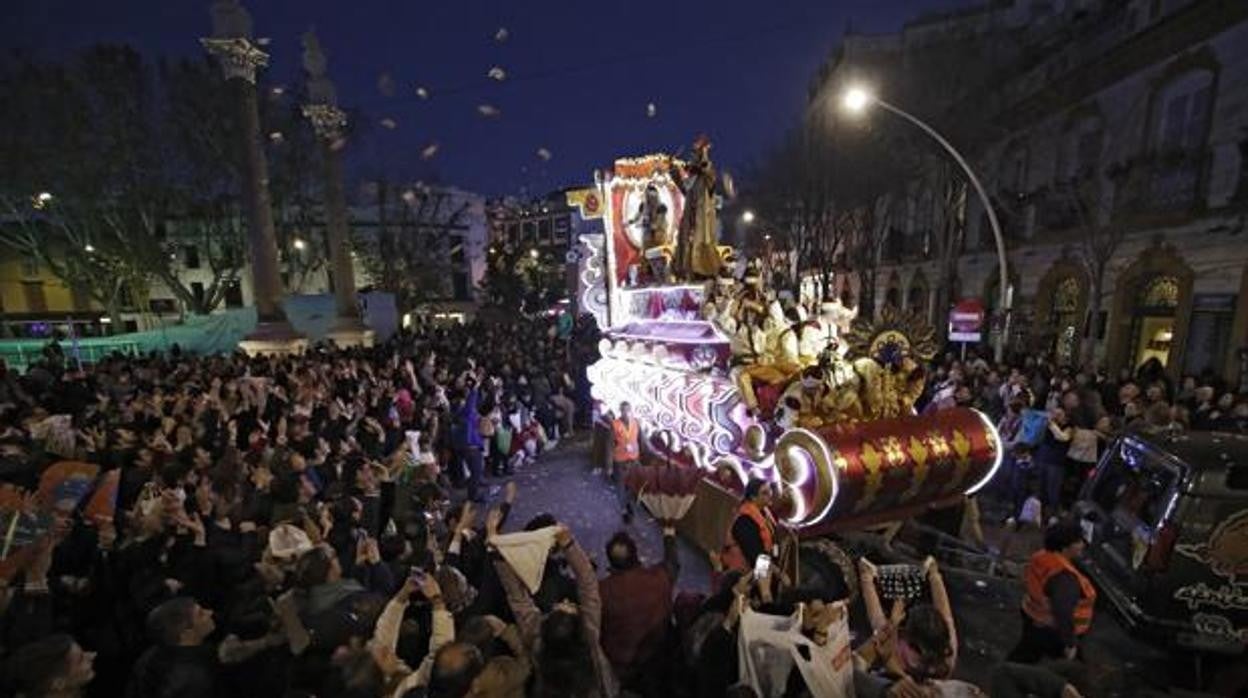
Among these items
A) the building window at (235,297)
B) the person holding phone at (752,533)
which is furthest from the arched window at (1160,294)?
the building window at (235,297)

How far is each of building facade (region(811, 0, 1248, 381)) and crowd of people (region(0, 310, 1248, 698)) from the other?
6.43 meters

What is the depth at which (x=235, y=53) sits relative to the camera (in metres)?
14.5

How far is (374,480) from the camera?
597cm

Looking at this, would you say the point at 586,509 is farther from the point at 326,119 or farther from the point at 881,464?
the point at 326,119

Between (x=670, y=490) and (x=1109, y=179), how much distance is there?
614 inches

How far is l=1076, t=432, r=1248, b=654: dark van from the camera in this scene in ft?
14.8

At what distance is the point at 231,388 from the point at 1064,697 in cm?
1166

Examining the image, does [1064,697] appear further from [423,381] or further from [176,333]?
[176,333]

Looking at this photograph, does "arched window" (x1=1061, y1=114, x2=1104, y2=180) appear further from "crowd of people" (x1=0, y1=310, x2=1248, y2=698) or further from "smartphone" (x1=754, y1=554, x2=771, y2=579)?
"smartphone" (x1=754, y1=554, x2=771, y2=579)

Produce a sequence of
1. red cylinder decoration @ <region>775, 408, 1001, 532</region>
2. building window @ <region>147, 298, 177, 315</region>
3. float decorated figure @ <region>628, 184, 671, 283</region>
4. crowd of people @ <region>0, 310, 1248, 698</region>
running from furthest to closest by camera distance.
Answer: building window @ <region>147, 298, 177, 315</region> → float decorated figure @ <region>628, 184, 671, 283</region> → red cylinder decoration @ <region>775, 408, 1001, 532</region> → crowd of people @ <region>0, 310, 1248, 698</region>

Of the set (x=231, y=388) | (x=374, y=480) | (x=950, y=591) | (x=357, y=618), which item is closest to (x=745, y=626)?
(x=357, y=618)

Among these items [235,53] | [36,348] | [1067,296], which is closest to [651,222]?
[235,53]

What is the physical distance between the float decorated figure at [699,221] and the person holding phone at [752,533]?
398 cm

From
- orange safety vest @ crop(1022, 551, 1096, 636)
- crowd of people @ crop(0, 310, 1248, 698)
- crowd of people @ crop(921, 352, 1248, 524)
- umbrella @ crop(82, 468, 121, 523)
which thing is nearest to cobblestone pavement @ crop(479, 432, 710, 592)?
crowd of people @ crop(0, 310, 1248, 698)
